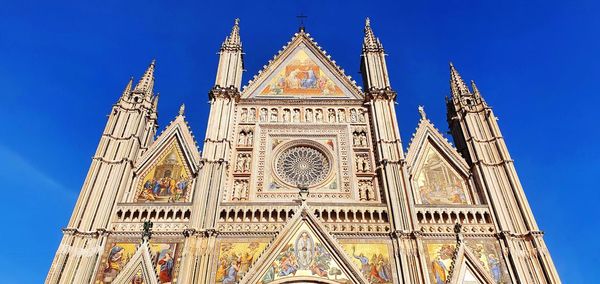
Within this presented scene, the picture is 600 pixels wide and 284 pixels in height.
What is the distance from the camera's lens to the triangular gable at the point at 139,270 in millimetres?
13469

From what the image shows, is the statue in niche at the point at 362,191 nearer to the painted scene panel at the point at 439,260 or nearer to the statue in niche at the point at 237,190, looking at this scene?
the painted scene panel at the point at 439,260

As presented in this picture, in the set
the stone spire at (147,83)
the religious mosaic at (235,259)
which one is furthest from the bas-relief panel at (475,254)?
the stone spire at (147,83)

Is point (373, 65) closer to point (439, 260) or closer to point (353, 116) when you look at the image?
point (353, 116)

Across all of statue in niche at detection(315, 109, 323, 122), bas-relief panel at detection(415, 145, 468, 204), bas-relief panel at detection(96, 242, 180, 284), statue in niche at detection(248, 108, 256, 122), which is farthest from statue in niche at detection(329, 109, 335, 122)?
bas-relief panel at detection(96, 242, 180, 284)

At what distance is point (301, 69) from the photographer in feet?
68.7

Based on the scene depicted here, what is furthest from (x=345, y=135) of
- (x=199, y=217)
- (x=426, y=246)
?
(x=199, y=217)

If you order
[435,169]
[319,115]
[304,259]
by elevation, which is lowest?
[304,259]

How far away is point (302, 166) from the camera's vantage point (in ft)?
57.0

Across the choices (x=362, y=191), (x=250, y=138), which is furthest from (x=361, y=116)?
(x=250, y=138)

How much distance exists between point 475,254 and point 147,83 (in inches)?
599

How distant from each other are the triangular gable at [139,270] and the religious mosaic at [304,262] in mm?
3523

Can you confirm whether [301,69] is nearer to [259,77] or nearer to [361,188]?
[259,77]

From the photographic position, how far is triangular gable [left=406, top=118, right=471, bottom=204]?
16219 mm

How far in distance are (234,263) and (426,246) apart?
20.7 feet
